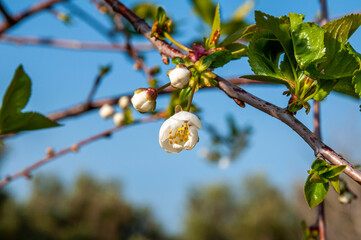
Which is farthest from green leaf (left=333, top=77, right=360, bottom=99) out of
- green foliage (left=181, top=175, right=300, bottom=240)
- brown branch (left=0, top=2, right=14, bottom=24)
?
green foliage (left=181, top=175, right=300, bottom=240)

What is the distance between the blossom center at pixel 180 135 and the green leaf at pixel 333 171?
28cm

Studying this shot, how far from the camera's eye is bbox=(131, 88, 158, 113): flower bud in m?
0.58

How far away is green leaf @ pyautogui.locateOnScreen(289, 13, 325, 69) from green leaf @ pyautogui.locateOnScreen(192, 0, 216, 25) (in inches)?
30.8

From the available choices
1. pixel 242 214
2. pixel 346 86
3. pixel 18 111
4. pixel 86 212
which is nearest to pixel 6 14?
pixel 18 111

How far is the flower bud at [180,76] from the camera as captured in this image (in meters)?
0.53

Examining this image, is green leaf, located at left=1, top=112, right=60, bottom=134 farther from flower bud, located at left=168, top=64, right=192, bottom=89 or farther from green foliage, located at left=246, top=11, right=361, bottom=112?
green foliage, located at left=246, top=11, right=361, bottom=112

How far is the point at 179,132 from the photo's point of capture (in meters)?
0.70

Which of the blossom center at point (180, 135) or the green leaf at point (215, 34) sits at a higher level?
the green leaf at point (215, 34)

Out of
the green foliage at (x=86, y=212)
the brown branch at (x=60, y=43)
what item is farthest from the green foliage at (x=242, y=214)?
the brown branch at (x=60, y=43)

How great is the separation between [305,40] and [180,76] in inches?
7.4

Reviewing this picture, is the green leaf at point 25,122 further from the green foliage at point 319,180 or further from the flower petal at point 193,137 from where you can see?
the green foliage at point 319,180

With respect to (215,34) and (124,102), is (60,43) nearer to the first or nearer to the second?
(124,102)

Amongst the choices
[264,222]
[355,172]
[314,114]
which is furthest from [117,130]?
[264,222]

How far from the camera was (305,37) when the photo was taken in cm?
51
